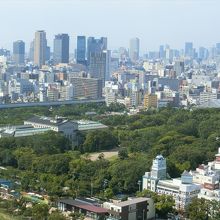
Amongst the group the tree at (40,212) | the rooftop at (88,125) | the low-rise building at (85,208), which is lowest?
the low-rise building at (85,208)

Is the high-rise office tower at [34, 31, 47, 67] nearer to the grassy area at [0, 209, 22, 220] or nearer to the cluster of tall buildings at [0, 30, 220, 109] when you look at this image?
the cluster of tall buildings at [0, 30, 220, 109]

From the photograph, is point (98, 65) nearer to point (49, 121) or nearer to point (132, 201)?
point (49, 121)

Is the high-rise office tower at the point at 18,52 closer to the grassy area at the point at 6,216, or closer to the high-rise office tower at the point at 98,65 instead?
the high-rise office tower at the point at 98,65

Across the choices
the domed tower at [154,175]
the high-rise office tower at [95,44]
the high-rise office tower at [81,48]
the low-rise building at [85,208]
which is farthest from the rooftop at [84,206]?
the high-rise office tower at [81,48]

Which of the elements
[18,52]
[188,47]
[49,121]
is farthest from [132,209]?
[188,47]

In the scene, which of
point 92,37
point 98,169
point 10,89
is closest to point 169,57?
point 92,37

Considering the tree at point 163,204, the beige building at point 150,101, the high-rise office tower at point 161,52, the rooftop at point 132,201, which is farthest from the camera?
the high-rise office tower at point 161,52

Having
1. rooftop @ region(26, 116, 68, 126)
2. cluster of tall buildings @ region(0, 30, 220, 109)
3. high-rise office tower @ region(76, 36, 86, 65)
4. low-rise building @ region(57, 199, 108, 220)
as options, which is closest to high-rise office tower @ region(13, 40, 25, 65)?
cluster of tall buildings @ region(0, 30, 220, 109)

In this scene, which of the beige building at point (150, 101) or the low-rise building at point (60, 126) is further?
the beige building at point (150, 101)
